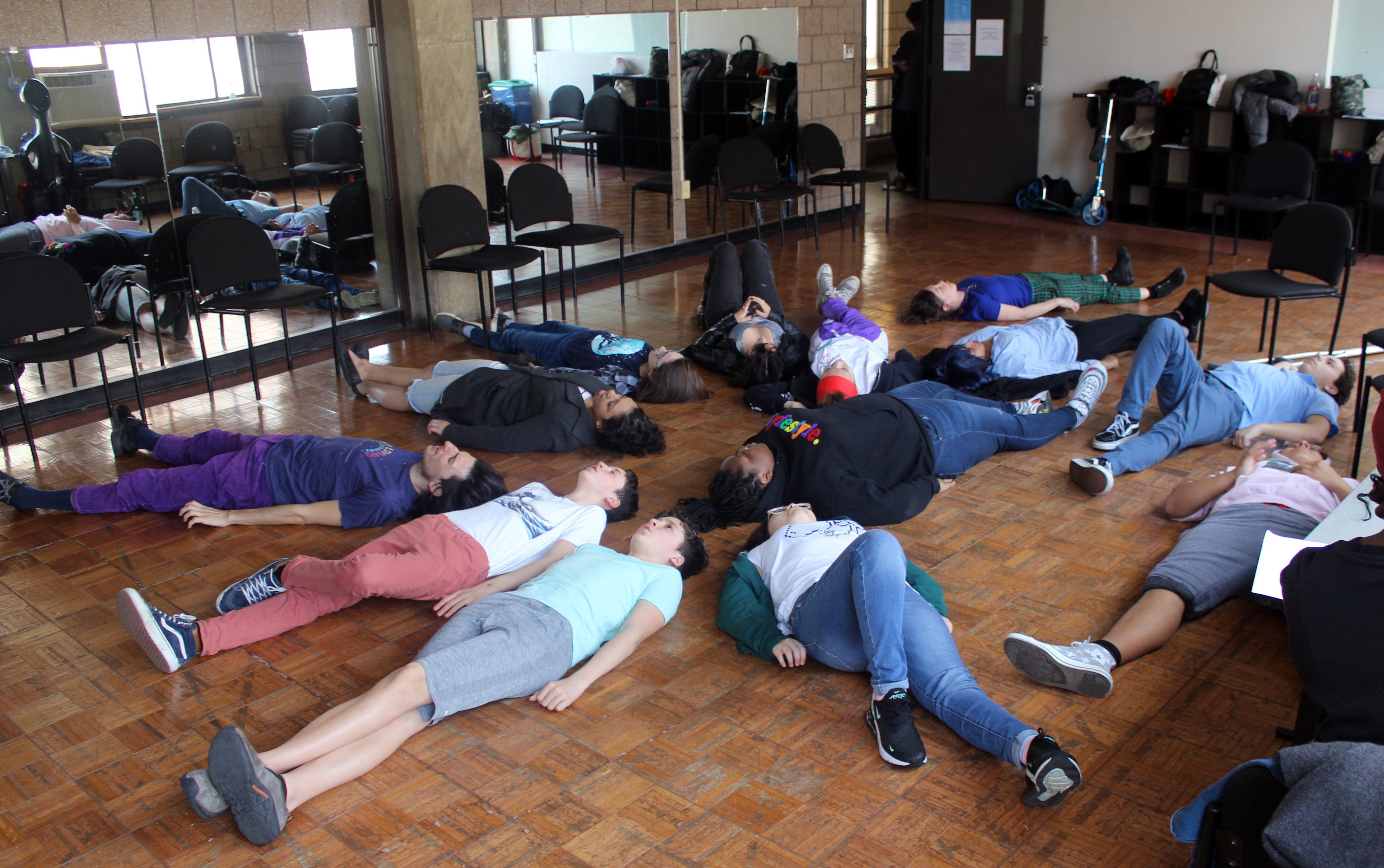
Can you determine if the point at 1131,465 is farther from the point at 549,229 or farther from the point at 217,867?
the point at 549,229

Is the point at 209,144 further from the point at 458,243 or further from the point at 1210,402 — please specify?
the point at 1210,402

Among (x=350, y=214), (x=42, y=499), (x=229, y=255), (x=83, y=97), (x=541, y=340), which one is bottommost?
(x=42, y=499)

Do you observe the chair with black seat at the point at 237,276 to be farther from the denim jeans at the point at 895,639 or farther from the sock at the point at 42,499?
the denim jeans at the point at 895,639

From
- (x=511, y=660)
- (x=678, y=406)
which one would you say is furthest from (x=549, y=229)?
(x=511, y=660)

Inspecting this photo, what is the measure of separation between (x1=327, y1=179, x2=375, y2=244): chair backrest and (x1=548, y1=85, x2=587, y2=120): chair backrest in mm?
1491

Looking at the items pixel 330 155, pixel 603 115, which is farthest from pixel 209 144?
pixel 603 115

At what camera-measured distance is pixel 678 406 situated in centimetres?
542

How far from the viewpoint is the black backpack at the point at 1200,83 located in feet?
27.9

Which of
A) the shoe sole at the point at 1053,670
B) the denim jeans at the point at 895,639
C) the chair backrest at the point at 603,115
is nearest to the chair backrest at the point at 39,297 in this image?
the chair backrest at the point at 603,115

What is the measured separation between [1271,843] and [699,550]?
2.07 meters

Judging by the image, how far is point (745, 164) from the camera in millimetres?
8281

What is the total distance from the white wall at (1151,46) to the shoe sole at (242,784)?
8745 mm

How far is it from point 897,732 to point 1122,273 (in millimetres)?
5125

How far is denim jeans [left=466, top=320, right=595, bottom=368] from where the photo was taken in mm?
5625
